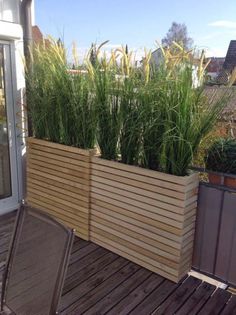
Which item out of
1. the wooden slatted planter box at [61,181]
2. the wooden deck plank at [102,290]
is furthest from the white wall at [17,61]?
the wooden deck plank at [102,290]

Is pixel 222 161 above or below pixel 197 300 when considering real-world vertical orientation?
above

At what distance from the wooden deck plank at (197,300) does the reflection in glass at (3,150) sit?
239 centimetres

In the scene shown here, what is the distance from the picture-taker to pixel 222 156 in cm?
229

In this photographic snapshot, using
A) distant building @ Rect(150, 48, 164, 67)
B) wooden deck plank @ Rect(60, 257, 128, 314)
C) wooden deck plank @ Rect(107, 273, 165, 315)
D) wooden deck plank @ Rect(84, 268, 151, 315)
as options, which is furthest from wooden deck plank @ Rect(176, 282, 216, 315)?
distant building @ Rect(150, 48, 164, 67)

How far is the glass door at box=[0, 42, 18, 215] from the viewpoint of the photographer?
3447 millimetres

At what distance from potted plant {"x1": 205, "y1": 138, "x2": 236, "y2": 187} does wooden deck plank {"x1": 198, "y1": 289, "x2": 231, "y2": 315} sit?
808 mm

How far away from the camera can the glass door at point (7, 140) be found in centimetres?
345

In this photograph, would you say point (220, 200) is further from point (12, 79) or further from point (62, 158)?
point (12, 79)

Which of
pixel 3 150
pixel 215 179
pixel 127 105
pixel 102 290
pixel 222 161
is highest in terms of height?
pixel 127 105

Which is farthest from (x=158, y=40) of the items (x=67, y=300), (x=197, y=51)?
(x=67, y=300)

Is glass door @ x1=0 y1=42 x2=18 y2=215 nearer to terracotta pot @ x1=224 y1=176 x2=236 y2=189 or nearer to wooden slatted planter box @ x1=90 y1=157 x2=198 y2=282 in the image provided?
wooden slatted planter box @ x1=90 y1=157 x2=198 y2=282

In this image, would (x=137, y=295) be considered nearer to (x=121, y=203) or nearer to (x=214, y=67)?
(x=121, y=203)

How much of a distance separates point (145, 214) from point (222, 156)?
0.74 meters

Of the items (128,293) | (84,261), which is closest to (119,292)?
(128,293)
